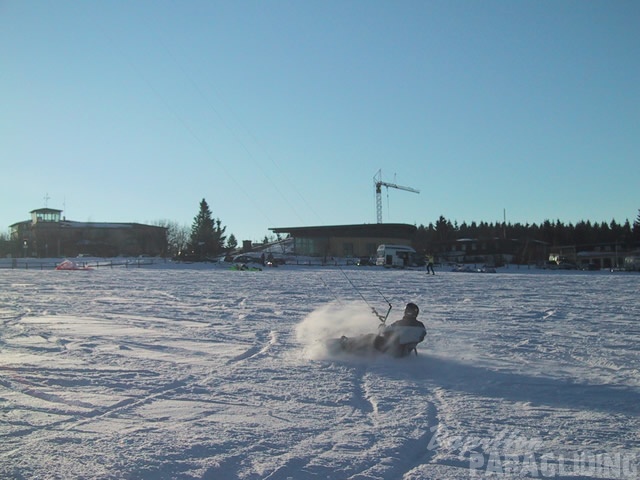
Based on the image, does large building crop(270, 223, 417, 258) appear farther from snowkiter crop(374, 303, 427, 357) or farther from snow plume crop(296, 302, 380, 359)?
snowkiter crop(374, 303, 427, 357)

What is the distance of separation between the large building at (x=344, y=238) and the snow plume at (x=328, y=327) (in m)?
84.2

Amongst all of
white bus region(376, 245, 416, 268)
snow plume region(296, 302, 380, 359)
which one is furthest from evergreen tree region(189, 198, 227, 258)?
snow plume region(296, 302, 380, 359)

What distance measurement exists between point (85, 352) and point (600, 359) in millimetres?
9255

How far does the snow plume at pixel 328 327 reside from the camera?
10770 mm

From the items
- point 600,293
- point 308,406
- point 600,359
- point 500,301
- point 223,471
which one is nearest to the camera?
point 223,471

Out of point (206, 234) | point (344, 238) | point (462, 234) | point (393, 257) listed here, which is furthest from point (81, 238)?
point (462, 234)

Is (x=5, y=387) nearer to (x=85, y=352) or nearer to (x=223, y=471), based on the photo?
(x=85, y=352)

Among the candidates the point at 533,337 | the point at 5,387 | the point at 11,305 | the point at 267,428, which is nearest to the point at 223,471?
the point at 267,428

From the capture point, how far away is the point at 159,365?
9094mm

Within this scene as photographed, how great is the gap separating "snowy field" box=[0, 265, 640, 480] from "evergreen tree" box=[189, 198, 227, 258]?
77945 millimetres

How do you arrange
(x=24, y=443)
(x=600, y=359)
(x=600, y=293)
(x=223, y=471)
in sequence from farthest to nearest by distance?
(x=600, y=293), (x=600, y=359), (x=24, y=443), (x=223, y=471)

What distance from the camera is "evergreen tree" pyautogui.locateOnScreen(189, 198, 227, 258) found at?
9221 cm

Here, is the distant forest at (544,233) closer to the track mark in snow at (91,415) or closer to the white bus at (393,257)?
the white bus at (393,257)

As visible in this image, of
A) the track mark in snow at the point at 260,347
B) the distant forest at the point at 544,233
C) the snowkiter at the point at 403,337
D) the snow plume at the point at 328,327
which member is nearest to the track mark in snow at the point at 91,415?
the track mark in snow at the point at 260,347
